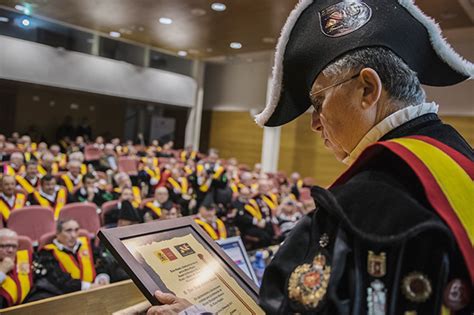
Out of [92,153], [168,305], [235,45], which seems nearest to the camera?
[168,305]

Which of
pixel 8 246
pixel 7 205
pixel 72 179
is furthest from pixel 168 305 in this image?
pixel 72 179

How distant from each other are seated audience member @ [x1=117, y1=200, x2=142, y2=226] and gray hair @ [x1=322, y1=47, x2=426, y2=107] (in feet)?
16.1

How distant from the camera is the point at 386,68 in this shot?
892 mm

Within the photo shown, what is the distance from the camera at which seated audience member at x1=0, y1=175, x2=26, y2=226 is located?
5.88 metres

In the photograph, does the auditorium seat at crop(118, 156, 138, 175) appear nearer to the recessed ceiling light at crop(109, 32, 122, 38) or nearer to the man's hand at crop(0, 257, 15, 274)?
the recessed ceiling light at crop(109, 32, 122, 38)

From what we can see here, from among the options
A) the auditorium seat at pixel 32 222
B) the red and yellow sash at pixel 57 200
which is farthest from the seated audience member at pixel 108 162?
Result: the auditorium seat at pixel 32 222

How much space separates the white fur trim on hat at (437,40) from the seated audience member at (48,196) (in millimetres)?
6224

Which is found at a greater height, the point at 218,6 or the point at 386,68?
the point at 218,6

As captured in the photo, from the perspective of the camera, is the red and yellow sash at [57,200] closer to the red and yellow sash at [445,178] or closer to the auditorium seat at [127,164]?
the auditorium seat at [127,164]

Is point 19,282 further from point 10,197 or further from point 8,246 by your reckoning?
point 10,197

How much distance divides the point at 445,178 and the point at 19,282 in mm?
3612

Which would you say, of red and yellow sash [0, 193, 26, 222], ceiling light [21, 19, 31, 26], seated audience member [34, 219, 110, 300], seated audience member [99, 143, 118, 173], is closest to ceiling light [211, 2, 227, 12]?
seated audience member [99, 143, 118, 173]

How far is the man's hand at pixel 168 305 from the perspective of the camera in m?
0.99

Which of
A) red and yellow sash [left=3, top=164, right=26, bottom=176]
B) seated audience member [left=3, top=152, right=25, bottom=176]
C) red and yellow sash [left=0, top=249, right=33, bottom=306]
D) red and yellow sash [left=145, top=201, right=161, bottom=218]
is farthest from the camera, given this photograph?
seated audience member [left=3, top=152, right=25, bottom=176]
